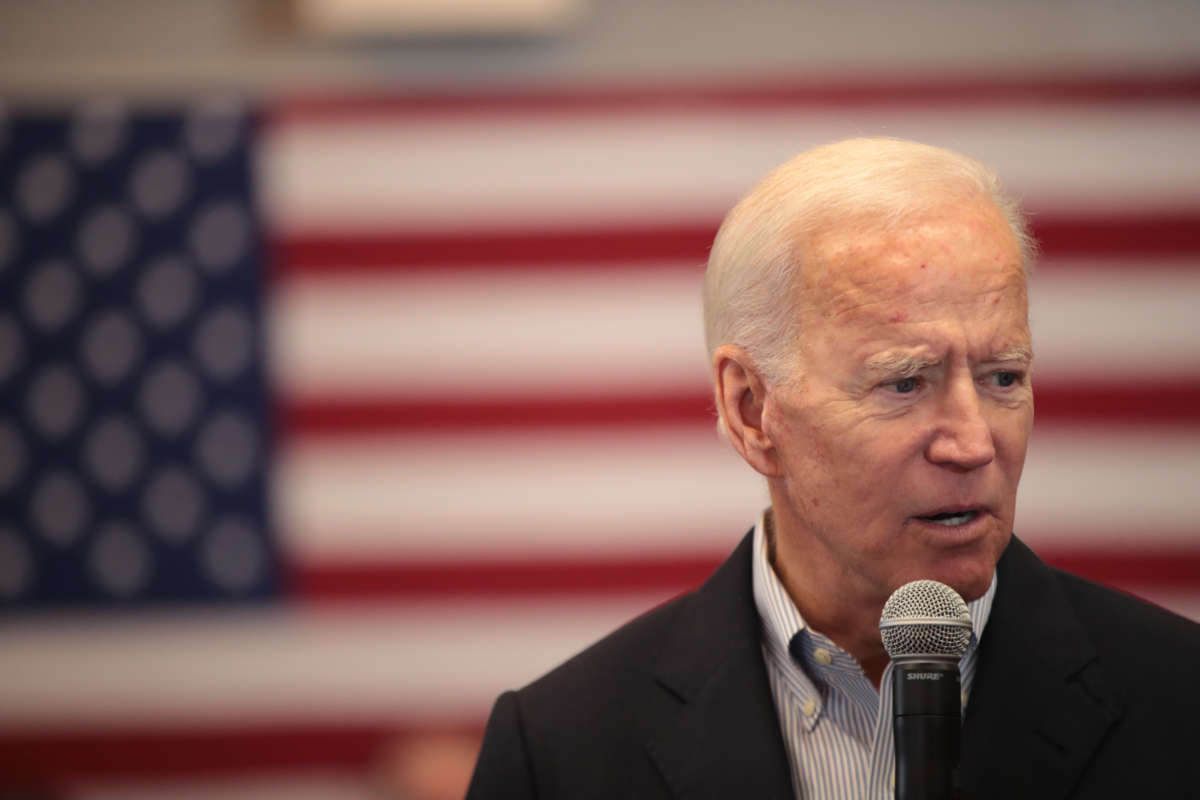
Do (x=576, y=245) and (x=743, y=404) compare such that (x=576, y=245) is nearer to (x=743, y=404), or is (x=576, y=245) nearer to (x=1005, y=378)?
(x=743, y=404)

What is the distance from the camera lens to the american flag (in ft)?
12.9

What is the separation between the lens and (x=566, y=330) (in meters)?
3.99

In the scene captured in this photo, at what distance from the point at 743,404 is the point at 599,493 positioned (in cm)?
240

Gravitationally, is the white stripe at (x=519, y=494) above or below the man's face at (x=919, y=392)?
below

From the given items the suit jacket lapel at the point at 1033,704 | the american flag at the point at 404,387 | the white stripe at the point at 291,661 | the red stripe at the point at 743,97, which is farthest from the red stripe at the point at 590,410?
the suit jacket lapel at the point at 1033,704

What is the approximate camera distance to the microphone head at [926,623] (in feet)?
3.69

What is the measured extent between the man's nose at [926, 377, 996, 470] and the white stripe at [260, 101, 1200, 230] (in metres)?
2.68

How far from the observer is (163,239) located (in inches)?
161

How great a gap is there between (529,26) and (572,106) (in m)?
0.27

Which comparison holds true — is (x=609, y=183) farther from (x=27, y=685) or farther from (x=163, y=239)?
(x=27, y=685)

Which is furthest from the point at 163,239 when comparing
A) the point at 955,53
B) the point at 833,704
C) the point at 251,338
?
the point at 833,704

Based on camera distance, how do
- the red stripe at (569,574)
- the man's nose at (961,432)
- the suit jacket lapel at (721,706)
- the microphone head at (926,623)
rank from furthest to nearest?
the red stripe at (569,574), the suit jacket lapel at (721,706), the man's nose at (961,432), the microphone head at (926,623)

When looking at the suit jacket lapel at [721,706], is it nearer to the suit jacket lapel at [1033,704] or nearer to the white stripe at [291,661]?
the suit jacket lapel at [1033,704]

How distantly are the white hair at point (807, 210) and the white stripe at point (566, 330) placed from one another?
2.37m
